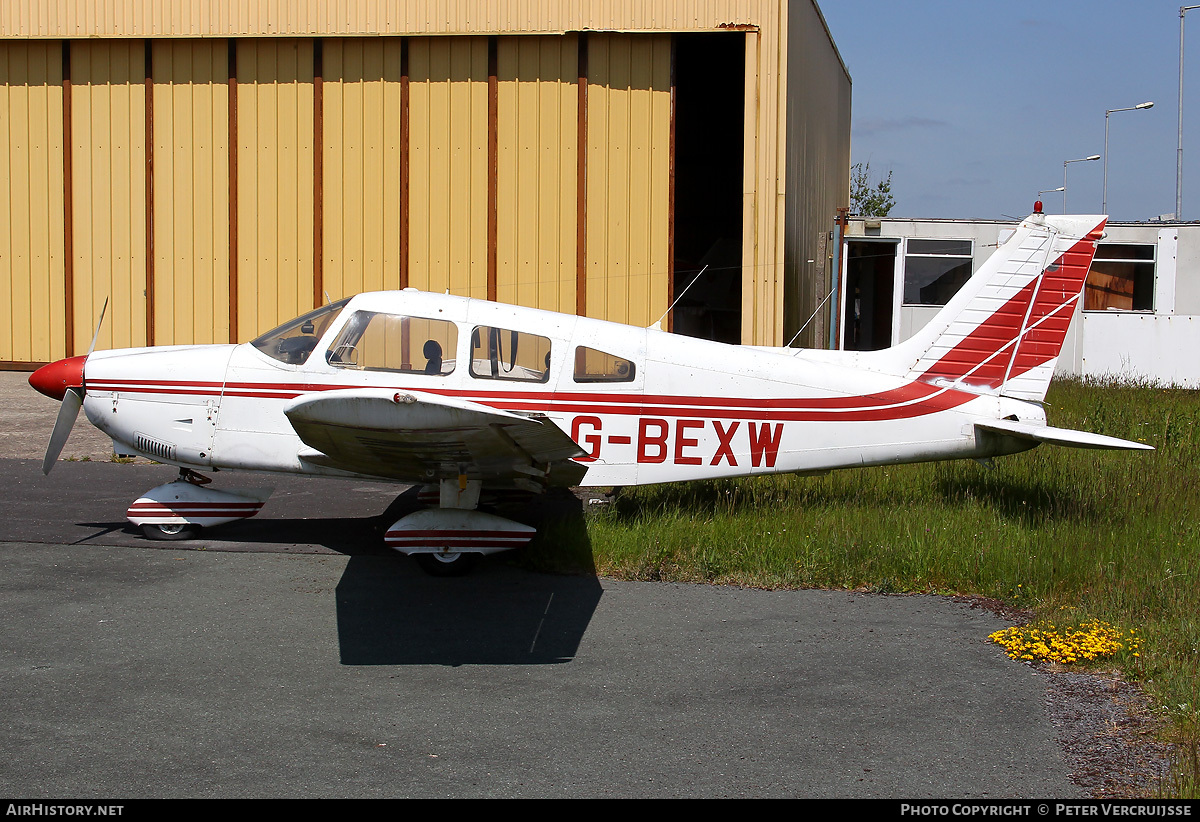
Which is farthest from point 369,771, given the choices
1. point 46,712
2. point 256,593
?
point 256,593

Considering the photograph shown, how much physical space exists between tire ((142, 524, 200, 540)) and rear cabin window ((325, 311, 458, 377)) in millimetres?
1828

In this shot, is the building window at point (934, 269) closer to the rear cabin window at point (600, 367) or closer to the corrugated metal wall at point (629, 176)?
the corrugated metal wall at point (629, 176)

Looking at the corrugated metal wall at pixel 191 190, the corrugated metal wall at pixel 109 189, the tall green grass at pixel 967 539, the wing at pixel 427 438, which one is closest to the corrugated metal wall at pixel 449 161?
the corrugated metal wall at pixel 191 190

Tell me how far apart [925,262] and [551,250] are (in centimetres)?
803

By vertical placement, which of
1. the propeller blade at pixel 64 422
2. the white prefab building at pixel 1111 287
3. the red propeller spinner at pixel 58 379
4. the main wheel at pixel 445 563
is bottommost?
the main wheel at pixel 445 563

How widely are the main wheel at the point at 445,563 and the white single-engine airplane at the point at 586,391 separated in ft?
0.04

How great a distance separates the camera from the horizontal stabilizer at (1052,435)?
673cm

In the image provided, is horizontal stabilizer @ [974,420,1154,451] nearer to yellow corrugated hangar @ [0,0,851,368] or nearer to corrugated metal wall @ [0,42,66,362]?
yellow corrugated hangar @ [0,0,851,368]

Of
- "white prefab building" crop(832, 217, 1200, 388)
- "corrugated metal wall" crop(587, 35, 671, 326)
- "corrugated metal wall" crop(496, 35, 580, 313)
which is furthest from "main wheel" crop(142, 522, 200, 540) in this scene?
"white prefab building" crop(832, 217, 1200, 388)

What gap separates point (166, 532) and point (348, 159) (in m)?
7.35

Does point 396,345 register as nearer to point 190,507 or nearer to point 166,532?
point 190,507

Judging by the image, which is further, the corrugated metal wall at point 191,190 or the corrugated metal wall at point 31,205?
the corrugated metal wall at point 31,205

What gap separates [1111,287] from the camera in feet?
59.2

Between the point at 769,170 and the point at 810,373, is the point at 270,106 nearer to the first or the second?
the point at 769,170
